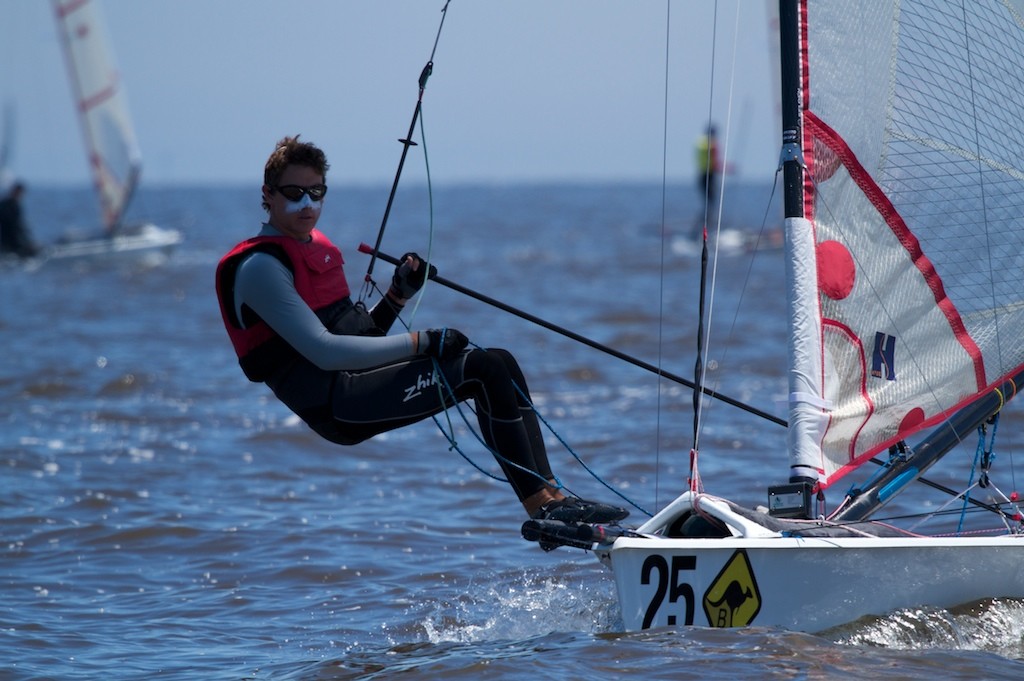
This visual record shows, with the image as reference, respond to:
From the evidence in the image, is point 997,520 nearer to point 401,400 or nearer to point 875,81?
point 875,81

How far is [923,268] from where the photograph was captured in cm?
396

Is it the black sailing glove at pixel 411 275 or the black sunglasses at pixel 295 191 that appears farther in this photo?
the black sailing glove at pixel 411 275

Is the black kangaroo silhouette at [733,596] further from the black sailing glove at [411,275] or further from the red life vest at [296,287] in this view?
the red life vest at [296,287]

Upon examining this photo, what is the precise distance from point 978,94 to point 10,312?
38.1ft

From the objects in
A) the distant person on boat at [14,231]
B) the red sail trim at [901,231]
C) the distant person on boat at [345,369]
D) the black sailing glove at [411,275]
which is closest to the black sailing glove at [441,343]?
the distant person on boat at [345,369]

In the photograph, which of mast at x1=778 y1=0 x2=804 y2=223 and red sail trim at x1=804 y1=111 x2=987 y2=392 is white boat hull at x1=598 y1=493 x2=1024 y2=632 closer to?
red sail trim at x1=804 y1=111 x2=987 y2=392

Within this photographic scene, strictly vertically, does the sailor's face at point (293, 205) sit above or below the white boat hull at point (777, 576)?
above

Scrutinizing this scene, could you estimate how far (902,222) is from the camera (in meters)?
3.93

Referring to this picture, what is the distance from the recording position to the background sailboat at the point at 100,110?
20.4m

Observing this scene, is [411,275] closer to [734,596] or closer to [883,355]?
[734,596]

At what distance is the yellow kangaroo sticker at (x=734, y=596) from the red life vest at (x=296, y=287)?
1.30 m

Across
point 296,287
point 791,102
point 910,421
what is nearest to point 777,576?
point 910,421

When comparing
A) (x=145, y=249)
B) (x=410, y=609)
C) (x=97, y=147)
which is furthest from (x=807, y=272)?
(x=97, y=147)

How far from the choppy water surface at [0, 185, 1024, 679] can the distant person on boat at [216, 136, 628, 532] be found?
0.58m
